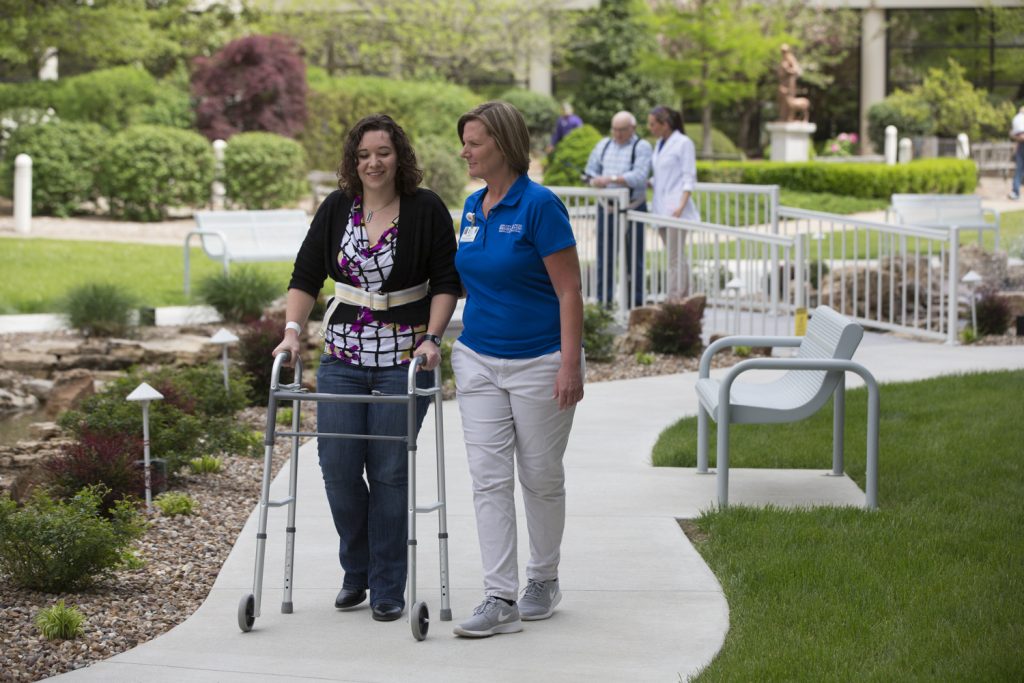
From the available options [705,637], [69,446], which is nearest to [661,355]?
[69,446]

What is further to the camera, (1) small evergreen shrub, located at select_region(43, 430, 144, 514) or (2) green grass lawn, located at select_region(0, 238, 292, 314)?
(2) green grass lawn, located at select_region(0, 238, 292, 314)

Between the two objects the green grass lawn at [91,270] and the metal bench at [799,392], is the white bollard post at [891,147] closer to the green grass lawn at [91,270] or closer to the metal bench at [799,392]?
the green grass lawn at [91,270]

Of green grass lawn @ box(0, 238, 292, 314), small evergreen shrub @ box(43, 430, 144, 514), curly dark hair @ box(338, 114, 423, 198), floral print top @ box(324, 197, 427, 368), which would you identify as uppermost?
curly dark hair @ box(338, 114, 423, 198)

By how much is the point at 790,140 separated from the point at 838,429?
90.6 ft

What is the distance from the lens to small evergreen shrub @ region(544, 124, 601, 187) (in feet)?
79.6

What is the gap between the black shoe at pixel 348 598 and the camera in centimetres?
531

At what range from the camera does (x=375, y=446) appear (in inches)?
203

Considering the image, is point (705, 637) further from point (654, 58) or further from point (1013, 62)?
point (1013, 62)

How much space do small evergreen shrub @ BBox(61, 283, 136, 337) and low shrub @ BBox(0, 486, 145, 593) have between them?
7.21m

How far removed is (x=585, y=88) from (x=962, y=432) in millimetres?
32021

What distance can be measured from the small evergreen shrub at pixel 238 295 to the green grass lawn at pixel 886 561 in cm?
570

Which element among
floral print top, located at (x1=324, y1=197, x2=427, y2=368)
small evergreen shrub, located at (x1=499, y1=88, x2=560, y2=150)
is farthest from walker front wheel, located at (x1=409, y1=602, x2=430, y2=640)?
small evergreen shrub, located at (x1=499, y1=88, x2=560, y2=150)

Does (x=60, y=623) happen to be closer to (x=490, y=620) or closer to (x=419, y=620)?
(x=419, y=620)

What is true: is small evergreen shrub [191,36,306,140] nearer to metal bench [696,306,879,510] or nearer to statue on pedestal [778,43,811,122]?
statue on pedestal [778,43,811,122]
